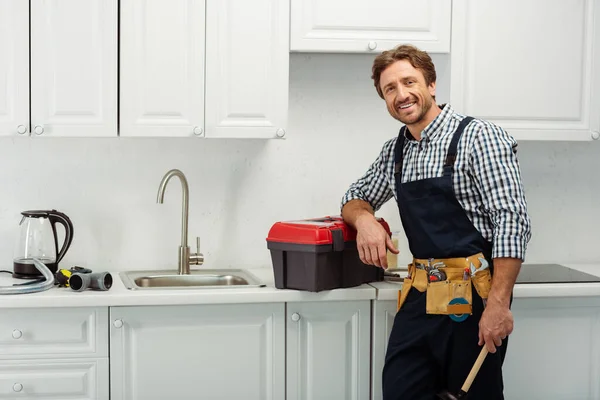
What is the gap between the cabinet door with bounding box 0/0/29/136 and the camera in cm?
289

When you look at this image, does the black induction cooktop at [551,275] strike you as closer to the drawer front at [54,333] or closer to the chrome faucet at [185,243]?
the chrome faucet at [185,243]

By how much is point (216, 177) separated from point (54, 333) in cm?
94

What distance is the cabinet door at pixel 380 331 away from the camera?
2971 mm

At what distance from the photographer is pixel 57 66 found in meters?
2.93

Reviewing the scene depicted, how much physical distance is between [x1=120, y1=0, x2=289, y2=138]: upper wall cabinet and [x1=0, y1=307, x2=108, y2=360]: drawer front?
68 cm

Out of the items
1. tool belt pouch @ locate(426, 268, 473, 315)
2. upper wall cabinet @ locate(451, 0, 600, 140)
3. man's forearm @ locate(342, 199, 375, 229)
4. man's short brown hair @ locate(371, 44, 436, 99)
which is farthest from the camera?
upper wall cabinet @ locate(451, 0, 600, 140)

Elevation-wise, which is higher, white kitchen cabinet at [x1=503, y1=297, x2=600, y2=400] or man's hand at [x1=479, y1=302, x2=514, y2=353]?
man's hand at [x1=479, y1=302, x2=514, y2=353]

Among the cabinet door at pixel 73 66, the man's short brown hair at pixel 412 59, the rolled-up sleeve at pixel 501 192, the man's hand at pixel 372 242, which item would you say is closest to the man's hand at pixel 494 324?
the rolled-up sleeve at pixel 501 192

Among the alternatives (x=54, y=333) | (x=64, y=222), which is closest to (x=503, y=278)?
(x=54, y=333)

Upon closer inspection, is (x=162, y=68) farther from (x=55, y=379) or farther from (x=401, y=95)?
(x=55, y=379)

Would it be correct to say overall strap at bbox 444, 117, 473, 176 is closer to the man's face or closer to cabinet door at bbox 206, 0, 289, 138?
the man's face

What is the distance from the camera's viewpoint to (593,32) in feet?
10.5

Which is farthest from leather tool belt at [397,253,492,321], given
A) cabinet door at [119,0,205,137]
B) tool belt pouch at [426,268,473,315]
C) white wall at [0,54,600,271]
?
cabinet door at [119,0,205,137]

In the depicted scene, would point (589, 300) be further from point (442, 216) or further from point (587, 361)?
point (442, 216)
